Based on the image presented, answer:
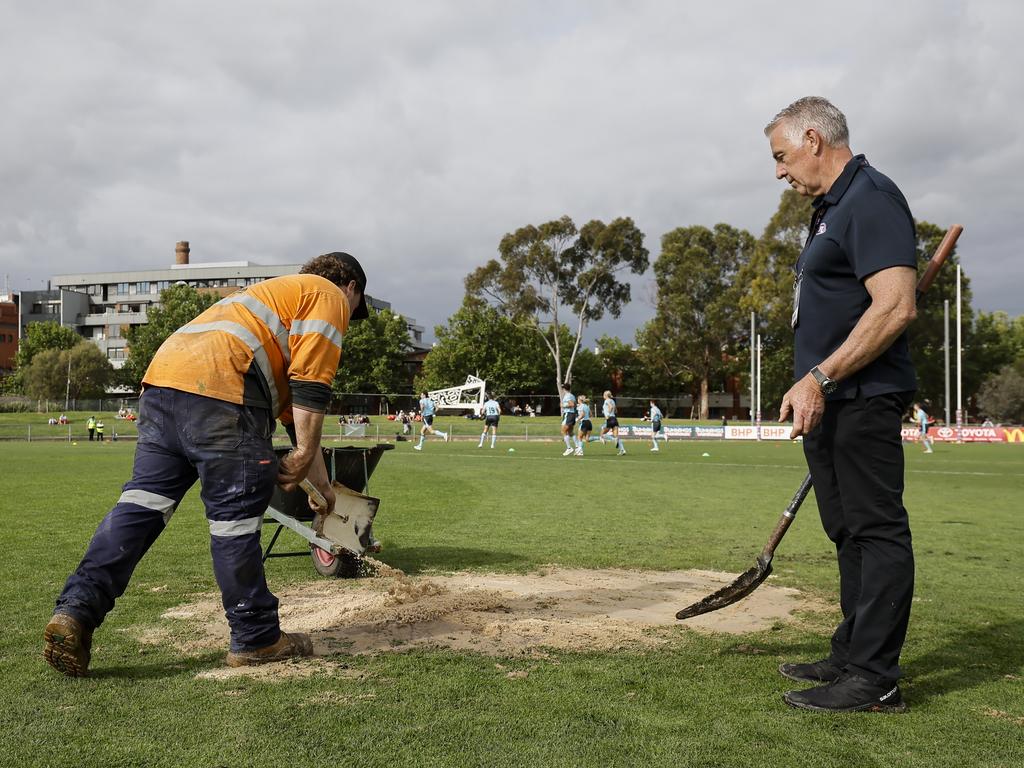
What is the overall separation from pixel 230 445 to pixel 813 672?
2.70 meters

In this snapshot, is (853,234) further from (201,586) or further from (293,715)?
(201,586)

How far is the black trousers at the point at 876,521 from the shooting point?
10.3 feet

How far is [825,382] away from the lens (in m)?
3.18

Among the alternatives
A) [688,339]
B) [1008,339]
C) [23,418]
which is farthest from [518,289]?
[1008,339]

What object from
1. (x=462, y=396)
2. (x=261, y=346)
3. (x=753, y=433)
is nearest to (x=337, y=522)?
(x=261, y=346)

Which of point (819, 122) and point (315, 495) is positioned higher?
point (819, 122)

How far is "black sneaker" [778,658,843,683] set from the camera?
11.5 feet

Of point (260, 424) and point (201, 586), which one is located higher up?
point (260, 424)

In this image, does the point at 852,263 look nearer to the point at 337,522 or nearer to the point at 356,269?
the point at 356,269

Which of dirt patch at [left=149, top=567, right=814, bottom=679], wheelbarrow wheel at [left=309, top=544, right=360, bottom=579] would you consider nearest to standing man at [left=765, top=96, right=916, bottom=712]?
dirt patch at [left=149, top=567, right=814, bottom=679]

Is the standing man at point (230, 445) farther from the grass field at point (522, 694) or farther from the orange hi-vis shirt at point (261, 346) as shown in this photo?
the grass field at point (522, 694)

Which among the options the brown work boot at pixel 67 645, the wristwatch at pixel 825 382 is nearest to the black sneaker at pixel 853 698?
the wristwatch at pixel 825 382

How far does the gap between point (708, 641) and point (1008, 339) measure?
86.4 m

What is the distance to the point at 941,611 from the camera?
488 cm
